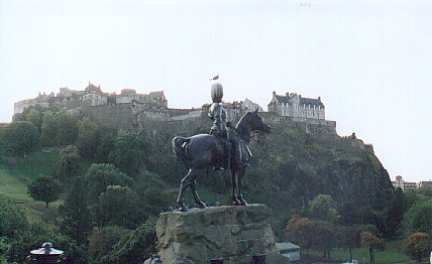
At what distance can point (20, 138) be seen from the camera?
6656cm

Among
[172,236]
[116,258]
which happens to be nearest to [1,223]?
[116,258]

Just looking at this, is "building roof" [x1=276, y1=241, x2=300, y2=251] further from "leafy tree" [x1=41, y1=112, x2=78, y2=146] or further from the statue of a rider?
the statue of a rider

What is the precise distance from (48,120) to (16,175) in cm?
1110

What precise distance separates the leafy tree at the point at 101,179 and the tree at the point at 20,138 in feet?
50.7

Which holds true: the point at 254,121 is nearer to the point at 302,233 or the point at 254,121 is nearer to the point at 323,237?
the point at 302,233

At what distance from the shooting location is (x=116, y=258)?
104 feet

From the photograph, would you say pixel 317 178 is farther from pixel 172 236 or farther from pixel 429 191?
pixel 172 236

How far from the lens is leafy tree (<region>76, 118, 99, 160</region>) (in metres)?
68.3

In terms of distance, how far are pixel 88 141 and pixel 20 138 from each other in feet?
25.9

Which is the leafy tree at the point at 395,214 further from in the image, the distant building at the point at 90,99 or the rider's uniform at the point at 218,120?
the rider's uniform at the point at 218,120

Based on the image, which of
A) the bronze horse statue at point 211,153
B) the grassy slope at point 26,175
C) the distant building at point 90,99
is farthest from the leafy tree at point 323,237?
the bronze horse statue at point 211,153

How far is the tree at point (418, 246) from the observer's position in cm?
4631

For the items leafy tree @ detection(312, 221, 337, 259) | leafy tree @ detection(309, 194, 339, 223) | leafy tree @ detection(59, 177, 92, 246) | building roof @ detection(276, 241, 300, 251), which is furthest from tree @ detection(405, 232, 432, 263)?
leafy tree @ detection(59, 177, 92, 246)

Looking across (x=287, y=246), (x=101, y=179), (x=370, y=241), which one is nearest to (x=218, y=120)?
(x=287, y=246)
